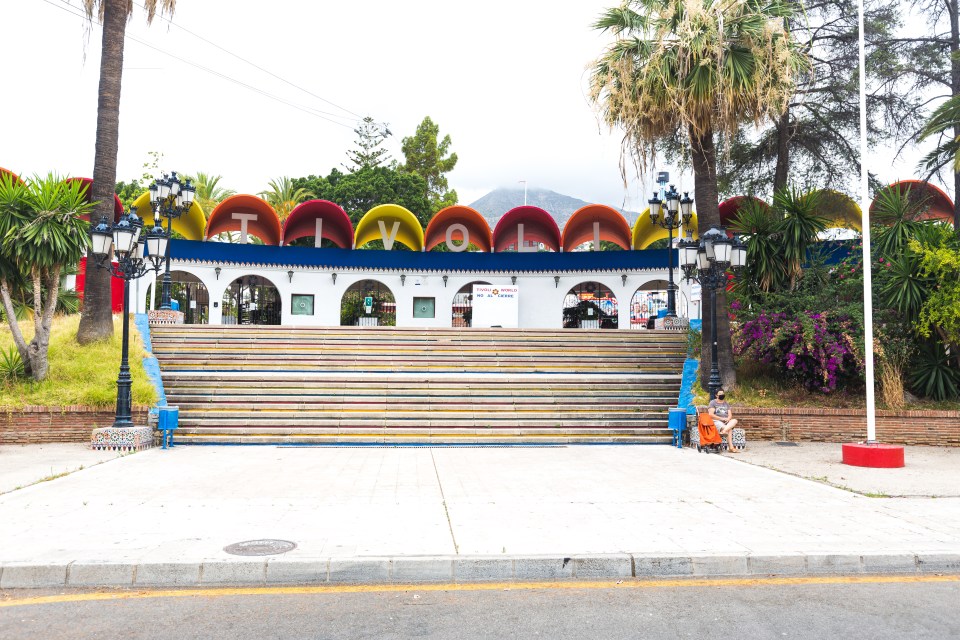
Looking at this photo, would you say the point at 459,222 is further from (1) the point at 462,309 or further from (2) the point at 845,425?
(2) the point at 845,425

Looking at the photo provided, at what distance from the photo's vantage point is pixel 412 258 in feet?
99.8

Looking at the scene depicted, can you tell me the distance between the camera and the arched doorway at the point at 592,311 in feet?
105

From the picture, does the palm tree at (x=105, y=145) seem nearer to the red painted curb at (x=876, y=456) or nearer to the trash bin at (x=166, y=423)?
the trash bin at (x=166, y=423)

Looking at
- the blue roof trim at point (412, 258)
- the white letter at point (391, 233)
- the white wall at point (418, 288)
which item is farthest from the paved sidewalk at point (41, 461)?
the white letter at point (391, 233)

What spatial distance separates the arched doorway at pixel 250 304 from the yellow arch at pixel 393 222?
5192 mm

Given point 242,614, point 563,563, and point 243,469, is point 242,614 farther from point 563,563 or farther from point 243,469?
point 243,469

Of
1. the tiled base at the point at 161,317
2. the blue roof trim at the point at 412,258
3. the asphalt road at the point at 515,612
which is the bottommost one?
the asphalt road at the point at 515,612

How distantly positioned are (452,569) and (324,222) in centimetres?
2818

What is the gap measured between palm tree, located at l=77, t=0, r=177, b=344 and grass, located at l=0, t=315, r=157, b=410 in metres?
0.55

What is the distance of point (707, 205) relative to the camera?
15672 millimetres

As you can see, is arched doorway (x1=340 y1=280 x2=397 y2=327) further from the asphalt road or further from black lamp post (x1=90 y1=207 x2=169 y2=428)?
the asphalt road

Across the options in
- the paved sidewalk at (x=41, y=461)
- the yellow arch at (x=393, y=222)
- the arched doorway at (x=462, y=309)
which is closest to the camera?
the paved sidewalk at (x=41, y=461)

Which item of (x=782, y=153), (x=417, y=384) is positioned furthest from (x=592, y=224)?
(x=417, y=384)

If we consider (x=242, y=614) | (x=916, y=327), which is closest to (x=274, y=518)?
(x=242, y=614)
